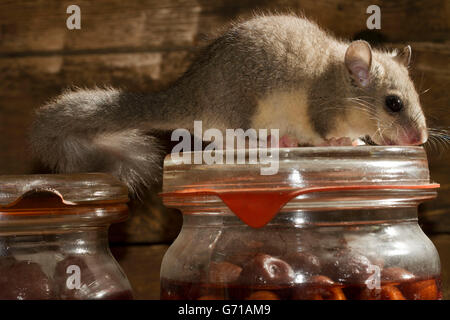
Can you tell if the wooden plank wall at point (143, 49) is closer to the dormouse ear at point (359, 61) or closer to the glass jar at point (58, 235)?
the dormouse ear at point (359, 61)

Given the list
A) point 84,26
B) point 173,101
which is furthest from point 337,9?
point 84,26

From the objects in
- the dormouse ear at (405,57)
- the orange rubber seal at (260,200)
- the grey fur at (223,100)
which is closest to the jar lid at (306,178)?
the orange rubber seal at (260,200)

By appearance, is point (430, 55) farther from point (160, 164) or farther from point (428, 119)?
point (160, 164)

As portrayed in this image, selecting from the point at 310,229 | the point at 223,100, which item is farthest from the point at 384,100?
the point at 310,229

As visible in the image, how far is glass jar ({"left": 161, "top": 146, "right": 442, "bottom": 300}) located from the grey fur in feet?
1.03

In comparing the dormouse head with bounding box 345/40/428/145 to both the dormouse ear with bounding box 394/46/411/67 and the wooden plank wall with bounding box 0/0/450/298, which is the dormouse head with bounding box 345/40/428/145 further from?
the wooden plank wall with bounding box 0/0/450/298

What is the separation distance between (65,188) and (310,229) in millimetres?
400

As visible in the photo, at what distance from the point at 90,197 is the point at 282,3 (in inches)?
30.4

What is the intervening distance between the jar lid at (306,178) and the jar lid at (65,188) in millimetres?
175

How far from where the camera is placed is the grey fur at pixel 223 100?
128 cm

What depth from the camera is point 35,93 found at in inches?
62.4

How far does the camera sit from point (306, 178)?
2.97 feet

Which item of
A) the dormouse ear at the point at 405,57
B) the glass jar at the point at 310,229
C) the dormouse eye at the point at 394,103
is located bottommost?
the glass jar at the point at 310,229
